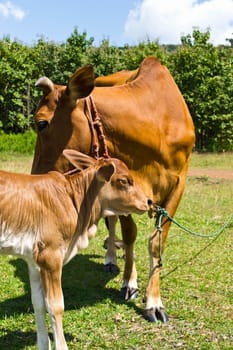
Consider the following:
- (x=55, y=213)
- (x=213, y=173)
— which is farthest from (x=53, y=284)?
(x=213, y=173)

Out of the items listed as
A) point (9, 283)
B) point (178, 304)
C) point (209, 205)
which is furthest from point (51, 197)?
point (209, 205)

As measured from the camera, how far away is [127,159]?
4766mm

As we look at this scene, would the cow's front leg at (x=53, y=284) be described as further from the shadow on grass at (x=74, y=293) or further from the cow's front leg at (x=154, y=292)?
the cow's front leg at (x=154, y=292)

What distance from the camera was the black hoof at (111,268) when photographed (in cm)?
644

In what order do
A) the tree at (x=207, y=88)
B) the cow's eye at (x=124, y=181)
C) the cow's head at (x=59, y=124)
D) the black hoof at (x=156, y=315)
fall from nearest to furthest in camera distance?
the cow's eye at (x=124, y=181), the cow's head at (x=59, y=124), the black hoof at (x=156, y=315), the tree at (x=207, y=88)

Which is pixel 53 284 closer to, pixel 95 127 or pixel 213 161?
pixel 95 127

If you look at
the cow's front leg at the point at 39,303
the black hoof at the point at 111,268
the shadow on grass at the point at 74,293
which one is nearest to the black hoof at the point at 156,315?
the shadow on grass at the point at 74,293

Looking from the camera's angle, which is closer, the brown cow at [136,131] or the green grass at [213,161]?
the brown cow at [136,131]

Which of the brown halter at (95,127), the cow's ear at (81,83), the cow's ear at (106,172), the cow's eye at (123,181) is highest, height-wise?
the cow's ear at (81,83)

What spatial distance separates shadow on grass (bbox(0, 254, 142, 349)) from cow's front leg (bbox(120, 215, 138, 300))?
0.11 metres

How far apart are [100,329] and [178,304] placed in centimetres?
95

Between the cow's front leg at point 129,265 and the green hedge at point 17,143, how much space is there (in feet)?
56.8

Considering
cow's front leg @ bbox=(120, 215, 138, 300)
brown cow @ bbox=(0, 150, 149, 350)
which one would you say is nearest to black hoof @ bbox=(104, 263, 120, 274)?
cow's front leg @ bbox=(120, 215, 138, 300)

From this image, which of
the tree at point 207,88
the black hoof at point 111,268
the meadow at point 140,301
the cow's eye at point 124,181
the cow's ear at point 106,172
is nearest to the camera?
the cow's ear at point 106,172
